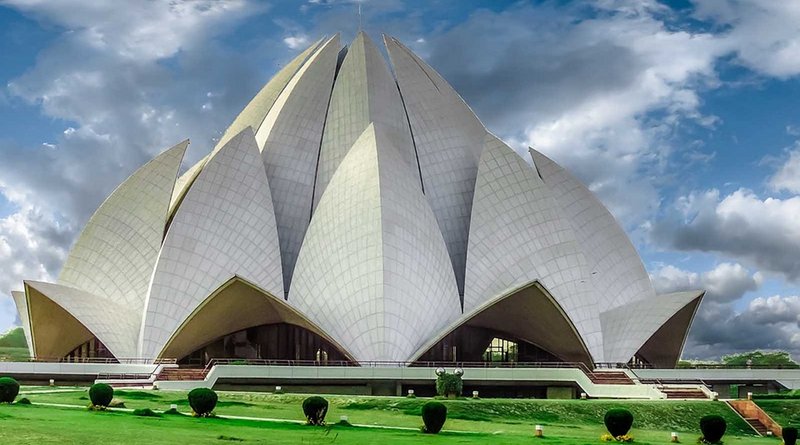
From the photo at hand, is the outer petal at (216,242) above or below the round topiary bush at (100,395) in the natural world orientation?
above

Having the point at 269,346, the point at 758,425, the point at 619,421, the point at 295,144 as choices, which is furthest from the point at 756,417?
the point at 295,144

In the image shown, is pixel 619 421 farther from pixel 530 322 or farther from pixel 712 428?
pixel 530 322

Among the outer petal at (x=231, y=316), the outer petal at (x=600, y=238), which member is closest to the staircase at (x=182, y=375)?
the outer petal at (x=231, y=316)

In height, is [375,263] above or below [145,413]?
above

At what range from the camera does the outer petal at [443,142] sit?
152 feet

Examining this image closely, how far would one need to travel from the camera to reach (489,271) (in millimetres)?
43000

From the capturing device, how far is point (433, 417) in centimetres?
2134

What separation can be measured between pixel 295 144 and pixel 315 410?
2783 centimetres

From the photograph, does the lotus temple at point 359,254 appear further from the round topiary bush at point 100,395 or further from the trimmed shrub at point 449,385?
the round topiary bush at point 100,395

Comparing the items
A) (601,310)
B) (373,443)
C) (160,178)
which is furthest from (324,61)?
(373,443)

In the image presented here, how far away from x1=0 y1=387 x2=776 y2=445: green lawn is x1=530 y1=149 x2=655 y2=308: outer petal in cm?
1780

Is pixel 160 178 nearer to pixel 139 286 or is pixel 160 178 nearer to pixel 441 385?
pixel 139 286

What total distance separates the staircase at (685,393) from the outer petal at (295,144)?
18554 mm

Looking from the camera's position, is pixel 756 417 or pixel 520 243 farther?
pixel 520 243
